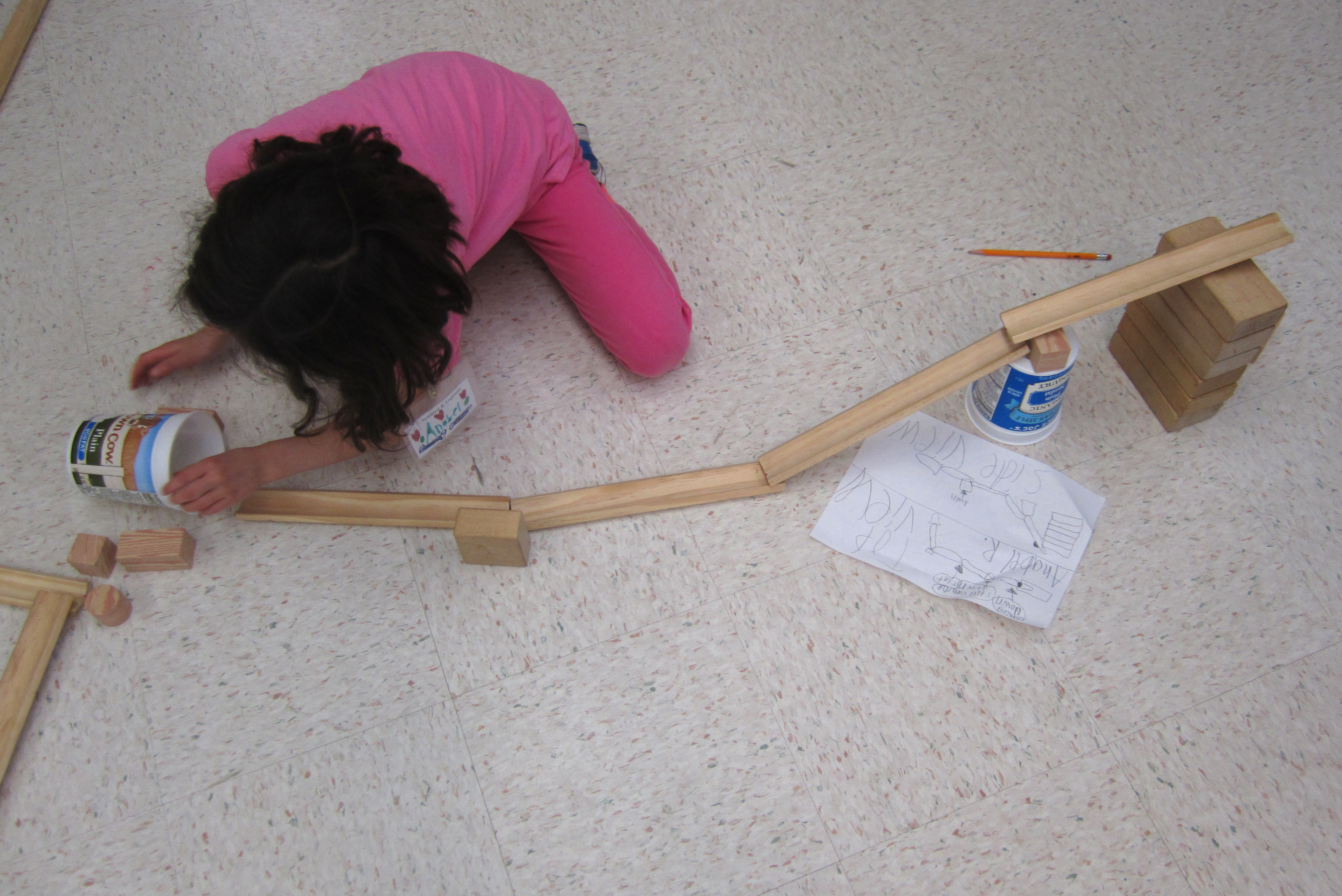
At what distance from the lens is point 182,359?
1149mm

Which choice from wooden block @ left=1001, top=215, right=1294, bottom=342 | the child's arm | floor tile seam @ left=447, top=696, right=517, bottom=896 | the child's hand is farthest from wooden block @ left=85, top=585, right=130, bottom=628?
wooden block @ left=1001, top=215, right=1294, bottom=342

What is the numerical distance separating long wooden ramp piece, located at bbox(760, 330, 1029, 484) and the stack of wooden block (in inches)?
8.1

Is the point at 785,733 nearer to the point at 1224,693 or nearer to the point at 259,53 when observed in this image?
the point at 1224,693

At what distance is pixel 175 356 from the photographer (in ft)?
3.76

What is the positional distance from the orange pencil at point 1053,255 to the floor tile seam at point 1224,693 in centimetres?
53

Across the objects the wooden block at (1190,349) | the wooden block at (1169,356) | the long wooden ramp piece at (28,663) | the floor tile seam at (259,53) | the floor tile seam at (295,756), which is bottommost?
the floor tile seam at (295,756)

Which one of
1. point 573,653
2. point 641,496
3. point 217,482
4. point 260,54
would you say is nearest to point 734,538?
point 641,496

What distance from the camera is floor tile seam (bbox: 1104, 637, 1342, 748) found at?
0.95 meters

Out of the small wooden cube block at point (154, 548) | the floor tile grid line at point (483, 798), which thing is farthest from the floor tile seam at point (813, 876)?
the small wooden cube block at point (154, 548)

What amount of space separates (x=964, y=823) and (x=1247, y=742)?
0.31 meters

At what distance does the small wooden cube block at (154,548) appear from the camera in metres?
1.03

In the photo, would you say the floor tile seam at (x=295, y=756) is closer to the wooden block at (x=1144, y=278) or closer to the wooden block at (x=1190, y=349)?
the wooden block at (x=1144, y=278)

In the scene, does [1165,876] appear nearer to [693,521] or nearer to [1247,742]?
[1247,742]

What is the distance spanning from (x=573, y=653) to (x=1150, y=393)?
75 cm
